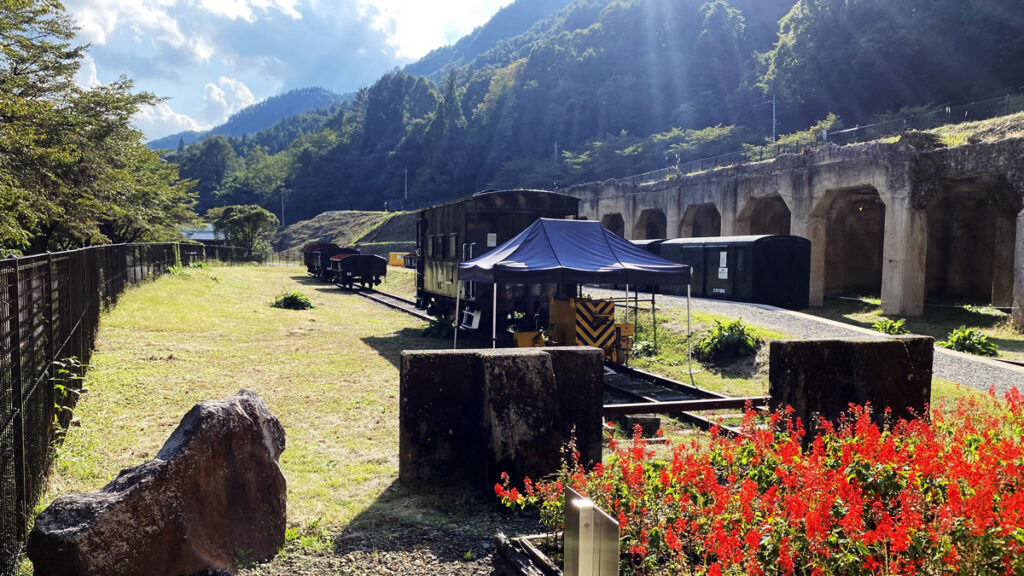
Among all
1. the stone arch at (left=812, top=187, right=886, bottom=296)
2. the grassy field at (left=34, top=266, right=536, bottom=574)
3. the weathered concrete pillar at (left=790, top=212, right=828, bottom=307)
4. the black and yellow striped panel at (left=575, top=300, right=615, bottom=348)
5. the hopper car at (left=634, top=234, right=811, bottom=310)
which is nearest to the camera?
the grassy field at (left=34, top=266, right=536, bottom=574)

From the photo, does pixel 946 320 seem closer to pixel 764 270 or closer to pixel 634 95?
pixel 764 270

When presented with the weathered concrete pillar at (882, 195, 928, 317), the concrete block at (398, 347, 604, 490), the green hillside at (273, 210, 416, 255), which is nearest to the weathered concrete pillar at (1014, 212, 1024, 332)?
the weathered concrete pillar at (882, 195, 928, 317)

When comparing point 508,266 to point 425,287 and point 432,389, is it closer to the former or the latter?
point 432,389

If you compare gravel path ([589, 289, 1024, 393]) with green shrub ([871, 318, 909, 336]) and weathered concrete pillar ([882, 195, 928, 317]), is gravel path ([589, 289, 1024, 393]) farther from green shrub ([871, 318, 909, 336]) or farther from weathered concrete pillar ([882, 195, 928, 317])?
weathered concrete pillar ([882, 195, 928, 317])

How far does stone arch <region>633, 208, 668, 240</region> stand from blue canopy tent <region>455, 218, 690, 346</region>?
85.2ft

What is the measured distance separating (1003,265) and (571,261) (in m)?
21.4

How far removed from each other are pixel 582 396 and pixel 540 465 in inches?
26.9

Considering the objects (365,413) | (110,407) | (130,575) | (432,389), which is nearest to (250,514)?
(130,575)

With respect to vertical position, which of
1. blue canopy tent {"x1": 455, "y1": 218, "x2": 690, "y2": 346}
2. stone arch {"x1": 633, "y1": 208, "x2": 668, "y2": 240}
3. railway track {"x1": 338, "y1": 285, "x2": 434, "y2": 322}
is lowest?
railway track {"x1": 338, "y1": 285, "x2": 434, "y2": 322}

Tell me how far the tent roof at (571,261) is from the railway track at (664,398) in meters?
1.70

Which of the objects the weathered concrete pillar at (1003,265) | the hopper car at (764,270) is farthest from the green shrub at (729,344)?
the weathered concrete pillar at (1003,265)

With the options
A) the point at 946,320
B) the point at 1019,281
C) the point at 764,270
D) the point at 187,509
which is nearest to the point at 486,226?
the point at 187,509

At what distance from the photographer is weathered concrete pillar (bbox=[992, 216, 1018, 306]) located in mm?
24812

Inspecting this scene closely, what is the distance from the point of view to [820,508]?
11.0 feet
